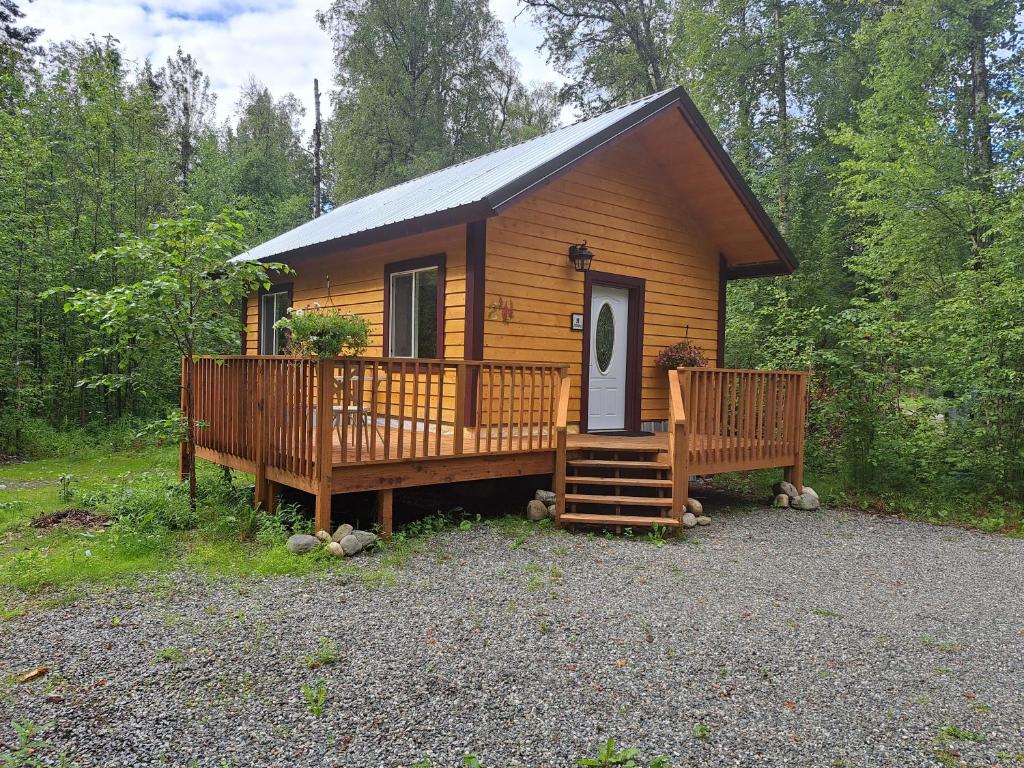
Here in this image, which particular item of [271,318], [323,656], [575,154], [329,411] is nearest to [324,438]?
[329,411]

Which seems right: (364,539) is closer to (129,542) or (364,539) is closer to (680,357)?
(129,542)

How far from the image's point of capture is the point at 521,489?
693 cm

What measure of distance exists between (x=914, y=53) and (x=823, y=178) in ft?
11.6

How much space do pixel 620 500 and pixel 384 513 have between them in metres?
2.10

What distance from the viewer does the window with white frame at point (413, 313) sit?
739 cm

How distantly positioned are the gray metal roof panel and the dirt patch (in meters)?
3.84

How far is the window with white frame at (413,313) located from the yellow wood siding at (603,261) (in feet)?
2.99

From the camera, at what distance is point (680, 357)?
27.1 feet

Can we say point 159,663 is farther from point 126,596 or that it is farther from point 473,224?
point 473,224

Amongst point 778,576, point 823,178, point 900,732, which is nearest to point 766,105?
point 823,178

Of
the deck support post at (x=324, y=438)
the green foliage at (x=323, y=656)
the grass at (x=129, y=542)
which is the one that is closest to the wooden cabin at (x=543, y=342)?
the deck support post at (x=324, y=438)

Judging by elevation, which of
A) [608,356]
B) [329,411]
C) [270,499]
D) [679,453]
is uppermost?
[608,356]

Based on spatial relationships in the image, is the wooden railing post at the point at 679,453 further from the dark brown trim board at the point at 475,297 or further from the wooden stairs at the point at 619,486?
the dark brown trim board at the point at 475,297

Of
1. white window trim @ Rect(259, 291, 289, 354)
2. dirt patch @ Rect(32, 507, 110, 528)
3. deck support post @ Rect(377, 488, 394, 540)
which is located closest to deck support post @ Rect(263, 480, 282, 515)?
deck support post @ Rect(377, 488, 394, 540)
